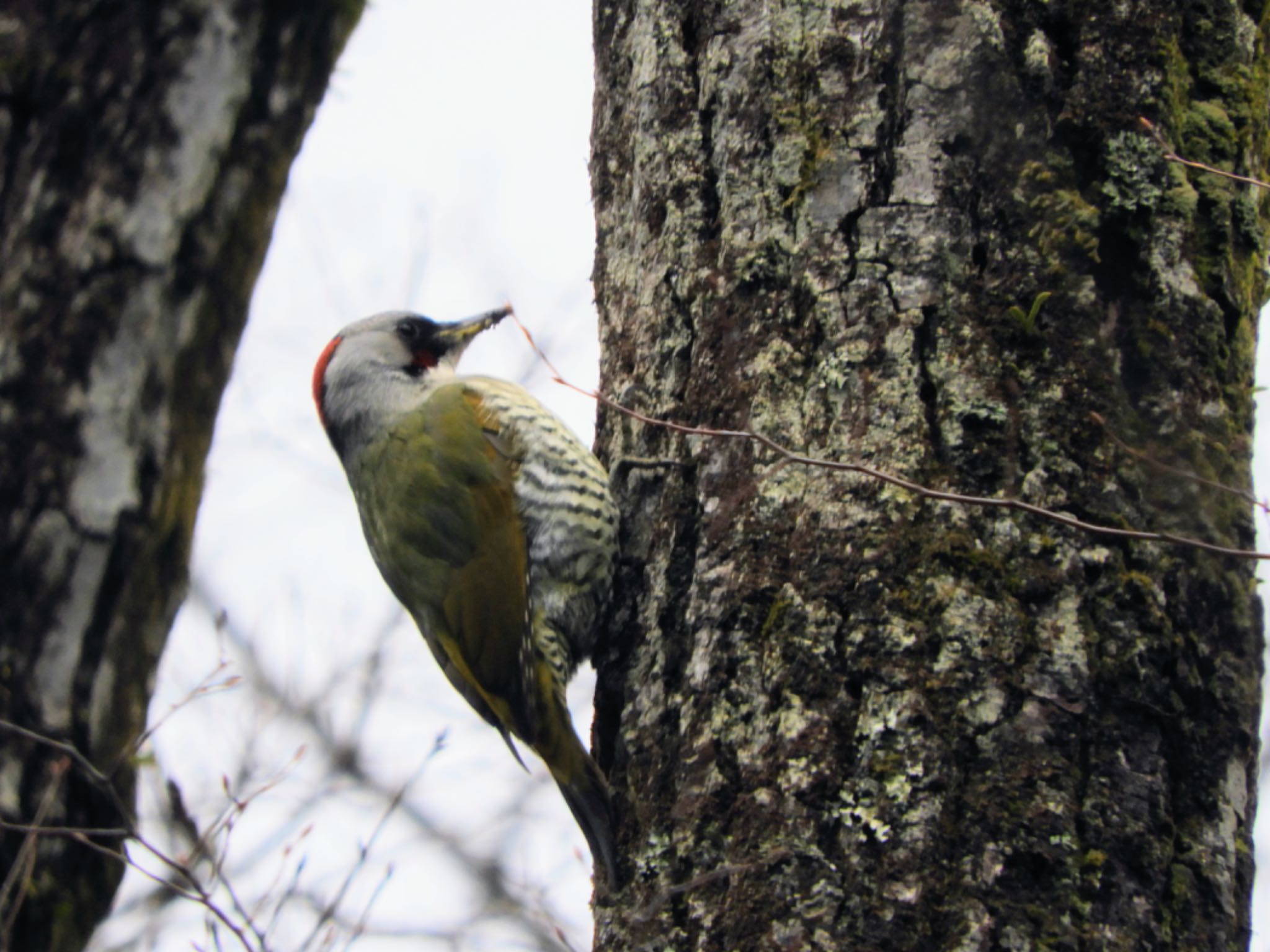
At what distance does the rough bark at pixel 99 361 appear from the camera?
2068mm

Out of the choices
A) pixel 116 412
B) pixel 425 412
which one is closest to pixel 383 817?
pixel 425 412

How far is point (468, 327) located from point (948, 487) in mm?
2630

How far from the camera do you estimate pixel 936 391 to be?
7.18 ft

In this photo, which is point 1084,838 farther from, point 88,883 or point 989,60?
point 88,883

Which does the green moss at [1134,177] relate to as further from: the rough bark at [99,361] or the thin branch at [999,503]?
the rough bark at [99,361]

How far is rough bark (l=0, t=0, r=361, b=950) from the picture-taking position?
2.07 metres

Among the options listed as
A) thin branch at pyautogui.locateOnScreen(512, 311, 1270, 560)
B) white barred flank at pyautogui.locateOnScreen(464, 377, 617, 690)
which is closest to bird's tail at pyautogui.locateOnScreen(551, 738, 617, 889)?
white barred flank at pyautogui.locateOnScreen(464, 377, 617, 690)

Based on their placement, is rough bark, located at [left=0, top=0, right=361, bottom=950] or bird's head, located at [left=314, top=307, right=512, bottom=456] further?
bird's head, located at [left=314, top=307, right=512, bottom=456]

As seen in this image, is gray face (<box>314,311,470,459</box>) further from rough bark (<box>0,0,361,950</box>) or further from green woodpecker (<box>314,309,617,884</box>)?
rough bark (<box>0,0,361,950</box>)

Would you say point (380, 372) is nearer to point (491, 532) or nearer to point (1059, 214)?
point (491, 532)

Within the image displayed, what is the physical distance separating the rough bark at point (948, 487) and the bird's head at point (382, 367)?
171 centimetres

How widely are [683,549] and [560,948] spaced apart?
364 cm

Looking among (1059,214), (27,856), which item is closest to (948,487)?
(1059,214)

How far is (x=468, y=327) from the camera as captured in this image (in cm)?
445
